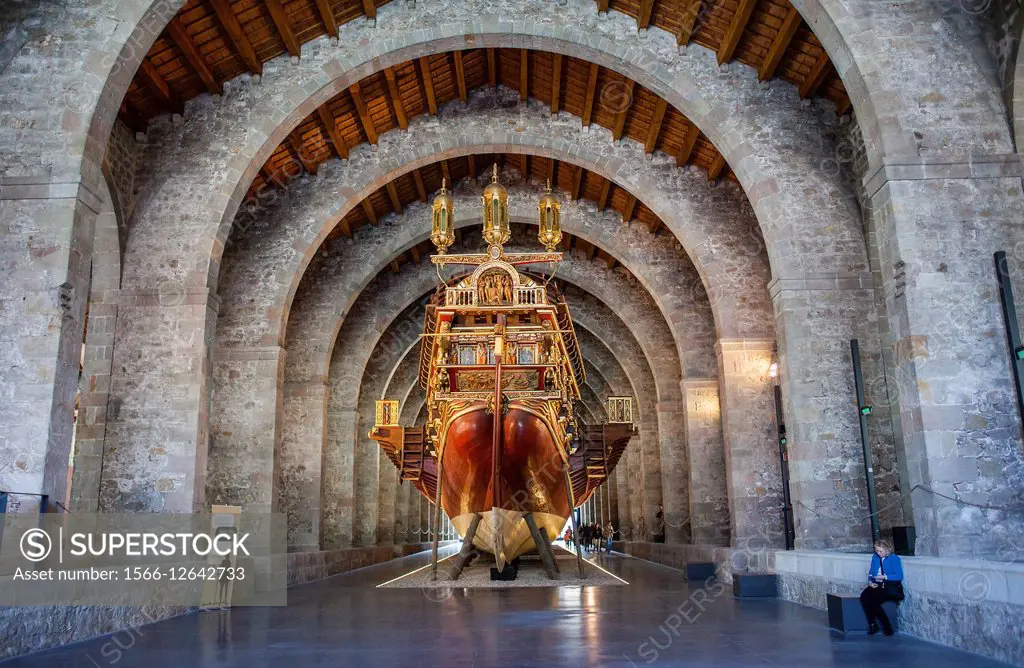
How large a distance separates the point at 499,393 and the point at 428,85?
523 centimetres

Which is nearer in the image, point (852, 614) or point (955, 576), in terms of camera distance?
point (955, 576)

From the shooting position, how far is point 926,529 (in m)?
6.58

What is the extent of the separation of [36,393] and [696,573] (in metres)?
8.63

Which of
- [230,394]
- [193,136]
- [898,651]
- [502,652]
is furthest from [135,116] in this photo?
[898,651]

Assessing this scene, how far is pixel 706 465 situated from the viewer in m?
15.1

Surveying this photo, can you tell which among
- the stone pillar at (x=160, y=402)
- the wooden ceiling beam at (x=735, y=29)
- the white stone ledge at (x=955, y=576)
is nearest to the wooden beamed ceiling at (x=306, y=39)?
the wooden ceiling beam at (x=735, y=29)

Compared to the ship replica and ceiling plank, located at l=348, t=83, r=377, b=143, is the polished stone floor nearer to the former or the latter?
the ship replica

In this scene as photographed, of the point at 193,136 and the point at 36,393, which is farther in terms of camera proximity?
the point at 193,136

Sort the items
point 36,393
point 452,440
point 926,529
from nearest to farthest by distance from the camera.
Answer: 1. point 926,529
2. point 36,393
3. point 452,440

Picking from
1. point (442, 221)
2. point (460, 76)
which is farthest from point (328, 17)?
point (442, 221)

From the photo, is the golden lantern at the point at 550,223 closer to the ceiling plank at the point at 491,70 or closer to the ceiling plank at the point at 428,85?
the ceiling plank at the point at 428,85

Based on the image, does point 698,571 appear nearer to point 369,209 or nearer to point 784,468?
point 784,468

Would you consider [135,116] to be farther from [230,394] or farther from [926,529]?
[926,529]

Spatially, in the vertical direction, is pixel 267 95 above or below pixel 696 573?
above
